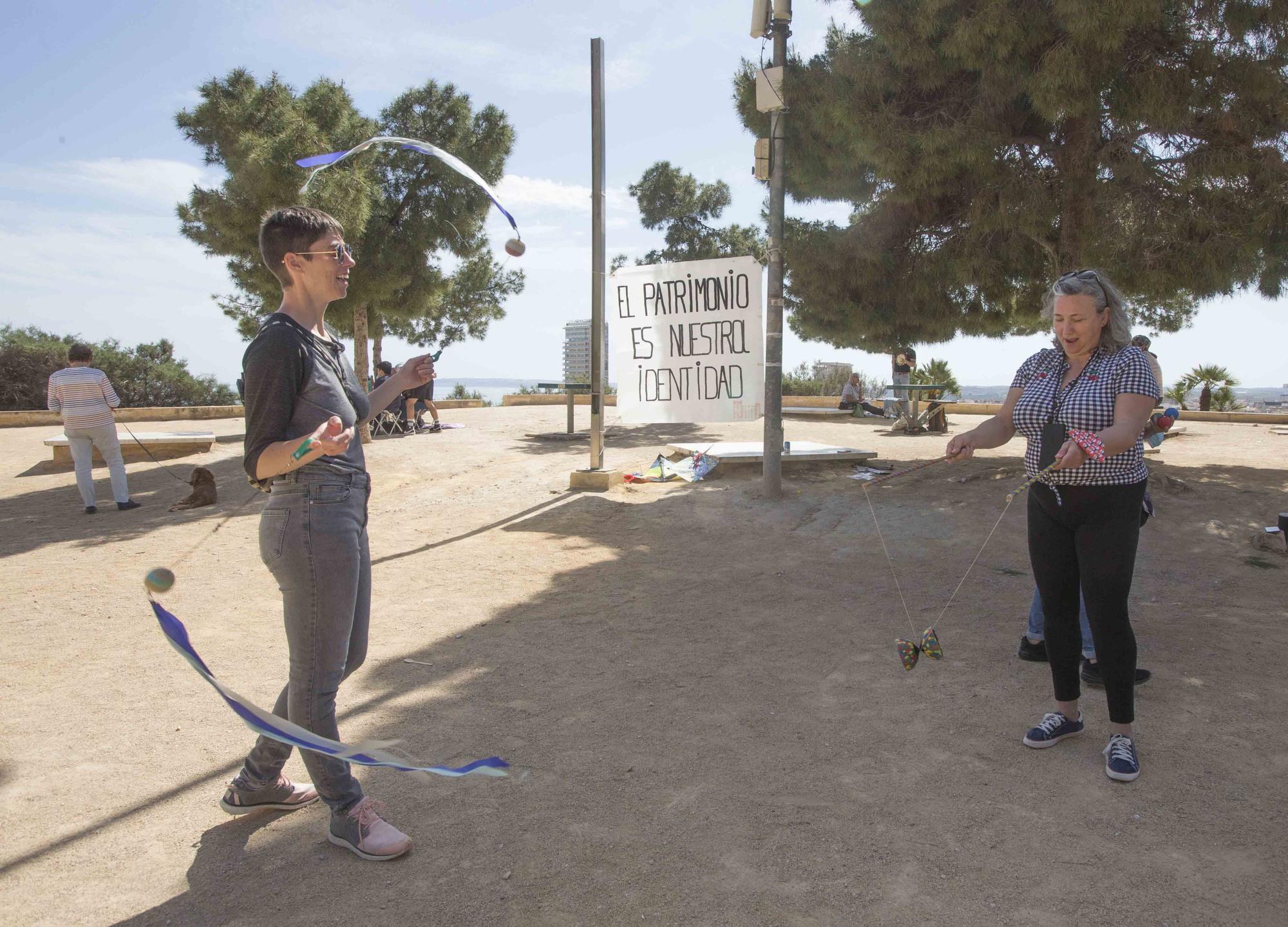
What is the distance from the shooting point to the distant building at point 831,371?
77.4 ft

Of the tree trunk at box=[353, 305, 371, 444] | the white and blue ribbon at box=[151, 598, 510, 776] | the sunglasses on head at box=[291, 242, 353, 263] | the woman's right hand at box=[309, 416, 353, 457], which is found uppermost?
the tree trunk at box=[353, 305, 371, 444]

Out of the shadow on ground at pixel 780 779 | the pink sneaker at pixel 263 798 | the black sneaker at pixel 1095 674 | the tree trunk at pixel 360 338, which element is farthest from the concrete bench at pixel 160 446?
the black sneaker at pixel 1095 674

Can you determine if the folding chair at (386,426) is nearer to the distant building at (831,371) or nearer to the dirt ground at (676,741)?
the dirt ground at (676,741)

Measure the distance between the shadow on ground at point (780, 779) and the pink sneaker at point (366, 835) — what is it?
43 mm

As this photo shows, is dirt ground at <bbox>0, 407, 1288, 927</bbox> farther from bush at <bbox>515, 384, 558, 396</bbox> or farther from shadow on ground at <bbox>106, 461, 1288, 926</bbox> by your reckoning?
bush at <bbox>515, 384, 558, 396</bbox>

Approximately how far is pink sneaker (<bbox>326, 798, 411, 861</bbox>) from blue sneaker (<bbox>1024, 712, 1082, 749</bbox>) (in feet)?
7.41

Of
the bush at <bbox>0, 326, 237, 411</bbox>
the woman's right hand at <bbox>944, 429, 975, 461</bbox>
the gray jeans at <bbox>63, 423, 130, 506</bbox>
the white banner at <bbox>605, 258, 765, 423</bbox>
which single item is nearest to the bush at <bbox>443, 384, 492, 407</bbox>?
the bush at <bbox>0, 326, 237, 411</bbox>

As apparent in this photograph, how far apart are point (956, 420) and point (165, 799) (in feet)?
56.3

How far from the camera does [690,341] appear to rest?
8.87 meters

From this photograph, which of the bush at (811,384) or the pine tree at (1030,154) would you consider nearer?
the pine tree at (1030,154)

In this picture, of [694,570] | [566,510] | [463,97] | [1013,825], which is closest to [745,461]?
[566,510]

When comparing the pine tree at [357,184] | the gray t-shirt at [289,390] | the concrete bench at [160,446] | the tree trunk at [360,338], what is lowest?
the concrete bench at [160,446]

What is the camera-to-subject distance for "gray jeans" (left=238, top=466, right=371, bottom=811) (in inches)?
91.6

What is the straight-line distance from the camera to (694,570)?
623 cm
